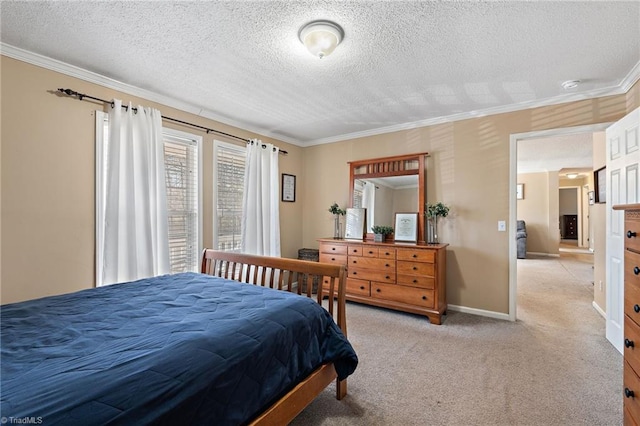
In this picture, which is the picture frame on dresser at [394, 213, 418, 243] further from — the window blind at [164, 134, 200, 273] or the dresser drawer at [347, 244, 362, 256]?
the window blind at [164, 134, 200, 273]

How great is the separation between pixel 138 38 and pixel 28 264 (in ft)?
6.34

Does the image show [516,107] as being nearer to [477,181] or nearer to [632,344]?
[477,181]

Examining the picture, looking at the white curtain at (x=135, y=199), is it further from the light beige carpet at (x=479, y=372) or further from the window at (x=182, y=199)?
the light beige carpet at (x=479, y=372)

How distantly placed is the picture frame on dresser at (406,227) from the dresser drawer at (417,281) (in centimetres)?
57

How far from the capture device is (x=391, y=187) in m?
4.12

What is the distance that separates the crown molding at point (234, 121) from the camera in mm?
2295

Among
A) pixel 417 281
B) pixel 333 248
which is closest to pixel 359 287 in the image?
pixel 333 248

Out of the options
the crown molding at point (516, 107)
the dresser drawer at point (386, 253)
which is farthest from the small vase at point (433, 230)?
the crown molding at point (516, 107)

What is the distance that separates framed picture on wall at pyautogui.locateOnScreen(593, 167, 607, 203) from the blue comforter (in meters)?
3.47

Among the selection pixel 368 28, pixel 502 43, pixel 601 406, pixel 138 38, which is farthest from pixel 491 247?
pixel 138 38

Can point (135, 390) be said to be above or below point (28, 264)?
below

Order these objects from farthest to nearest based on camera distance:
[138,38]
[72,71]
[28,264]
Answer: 1. [72,71]
2. [28,264]
3. [138,38]

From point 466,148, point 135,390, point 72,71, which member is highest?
point 72,71

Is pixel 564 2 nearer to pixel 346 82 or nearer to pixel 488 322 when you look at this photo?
pixel 346 82
